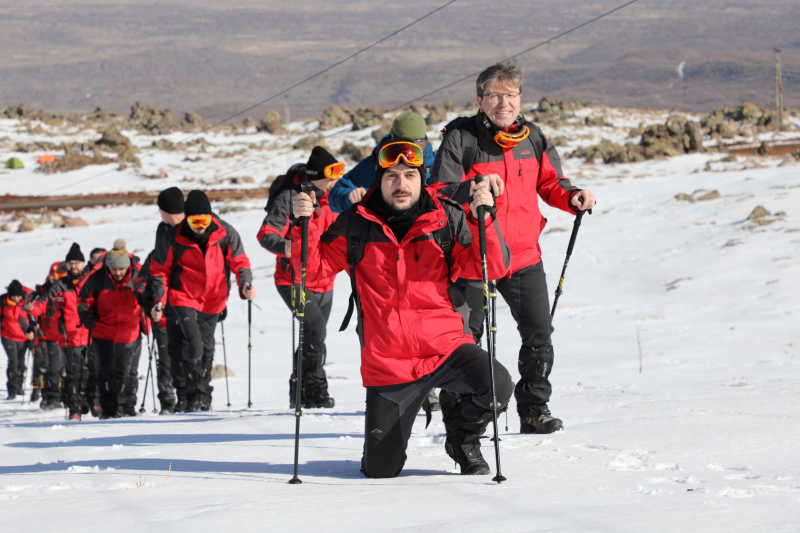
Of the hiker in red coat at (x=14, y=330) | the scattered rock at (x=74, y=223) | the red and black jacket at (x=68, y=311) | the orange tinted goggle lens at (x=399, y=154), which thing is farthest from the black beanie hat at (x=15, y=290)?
the scattered rock at (x=74, y=223)

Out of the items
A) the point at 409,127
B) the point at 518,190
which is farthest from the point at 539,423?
the point at 409,127

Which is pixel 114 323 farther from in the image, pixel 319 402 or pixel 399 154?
pixel 399 154

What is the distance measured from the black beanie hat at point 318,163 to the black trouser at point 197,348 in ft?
5.83

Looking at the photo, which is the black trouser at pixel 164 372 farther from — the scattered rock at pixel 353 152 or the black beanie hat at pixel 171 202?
the scattered rock at pixel 353 152

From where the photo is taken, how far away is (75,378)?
11.5 meters

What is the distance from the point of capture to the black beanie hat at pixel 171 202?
8.14m

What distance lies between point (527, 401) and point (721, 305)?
6.88 m

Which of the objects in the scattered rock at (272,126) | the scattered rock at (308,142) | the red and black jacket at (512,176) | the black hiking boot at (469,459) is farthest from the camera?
the scattered rock at (272,126)

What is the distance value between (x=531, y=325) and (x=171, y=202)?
386 centimetres

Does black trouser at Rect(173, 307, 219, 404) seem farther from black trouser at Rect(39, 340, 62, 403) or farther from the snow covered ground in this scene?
black trouser at Rect(39, 340, 62, 403)

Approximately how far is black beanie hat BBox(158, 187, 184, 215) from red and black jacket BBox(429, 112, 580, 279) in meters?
3.55

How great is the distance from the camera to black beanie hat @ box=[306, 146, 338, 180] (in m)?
7.21

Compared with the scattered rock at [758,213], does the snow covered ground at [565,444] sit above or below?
below

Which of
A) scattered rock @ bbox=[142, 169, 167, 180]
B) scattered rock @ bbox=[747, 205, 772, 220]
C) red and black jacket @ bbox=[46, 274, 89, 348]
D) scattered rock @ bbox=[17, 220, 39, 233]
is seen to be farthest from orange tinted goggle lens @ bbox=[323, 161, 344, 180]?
scattered rock @ bbox=[142, 169, 167, 180]
